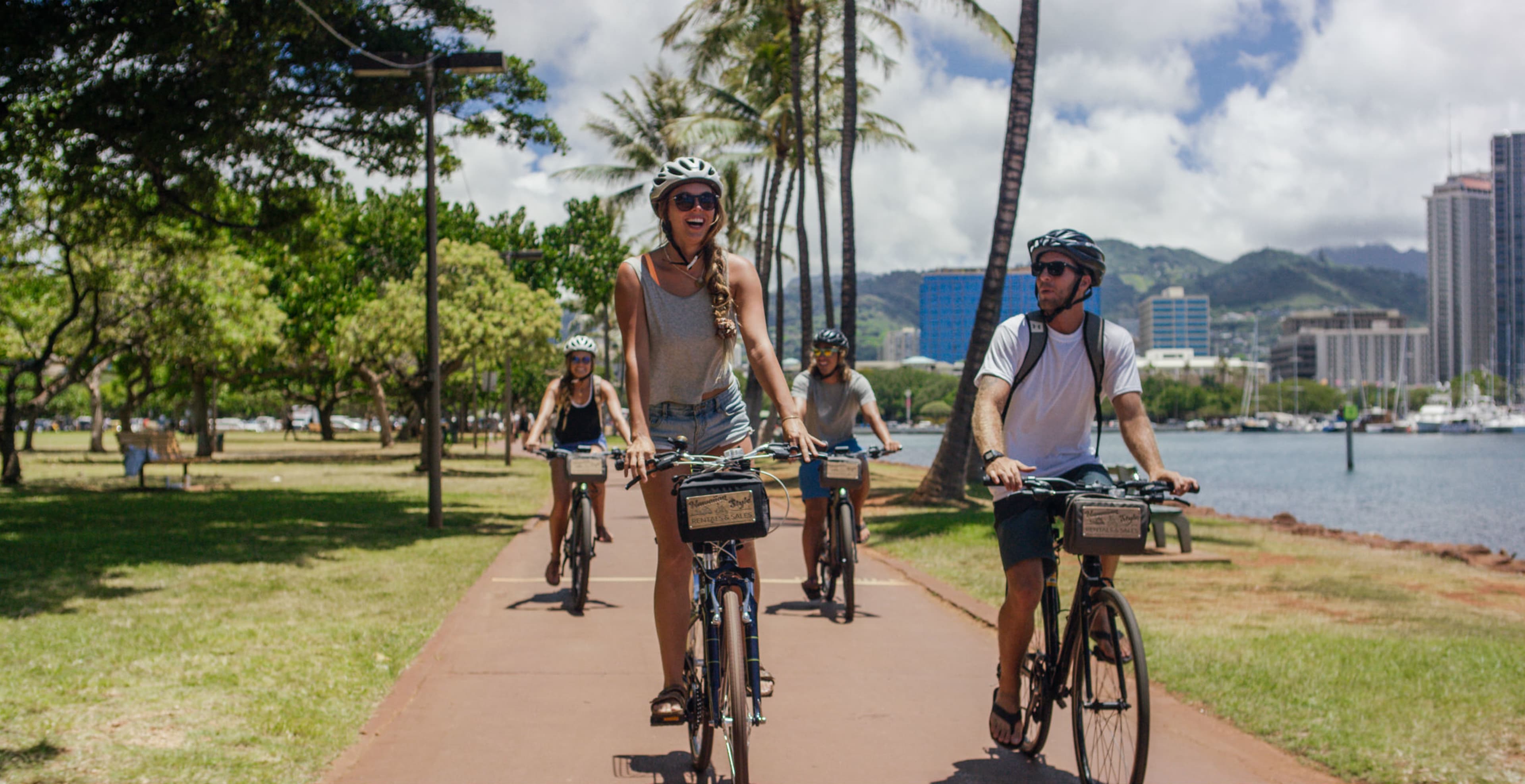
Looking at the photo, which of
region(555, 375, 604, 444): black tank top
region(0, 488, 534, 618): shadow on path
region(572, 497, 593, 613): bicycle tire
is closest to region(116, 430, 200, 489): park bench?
region(0, 488, 534, 618): shadow on path

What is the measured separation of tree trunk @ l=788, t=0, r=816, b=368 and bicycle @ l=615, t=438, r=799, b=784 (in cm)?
2184

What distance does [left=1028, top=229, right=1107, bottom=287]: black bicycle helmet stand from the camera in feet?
13.4

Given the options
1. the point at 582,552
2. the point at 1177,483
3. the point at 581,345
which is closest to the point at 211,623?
the point at 582,552

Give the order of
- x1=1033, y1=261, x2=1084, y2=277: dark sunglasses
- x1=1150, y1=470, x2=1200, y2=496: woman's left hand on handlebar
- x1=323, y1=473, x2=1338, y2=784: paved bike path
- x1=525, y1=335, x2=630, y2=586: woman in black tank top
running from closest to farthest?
1. x1=1150, y1=470, x2=1200, y2=496: woman's left hand on handlebar
2. x1=1033, y1=261, x2=1084, y2=277: dark sunglasses
3. x1=323, y1=473, x2=1338, y2=784: paved bike path
4. x1=525, y1=335, x2=630, y2=586: woman in black tank top

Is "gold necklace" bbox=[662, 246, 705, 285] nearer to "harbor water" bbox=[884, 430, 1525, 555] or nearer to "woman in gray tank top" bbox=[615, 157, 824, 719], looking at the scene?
"woman in gray tank top" bbox=[615, 157, 824, 719]

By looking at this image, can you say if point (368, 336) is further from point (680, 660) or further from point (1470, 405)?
point (1470, 405)

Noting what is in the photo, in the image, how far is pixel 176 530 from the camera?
13109 mm

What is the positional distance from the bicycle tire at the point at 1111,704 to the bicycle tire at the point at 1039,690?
0.13 meters

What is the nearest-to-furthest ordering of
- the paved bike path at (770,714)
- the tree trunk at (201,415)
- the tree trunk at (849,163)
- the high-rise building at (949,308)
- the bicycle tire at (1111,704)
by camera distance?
the bicycle tire at (1111,704), the paved bike path at (770,714), the tree trunk at (849,163), the tree trunk at (201,415), the high-rise building at (949,308)

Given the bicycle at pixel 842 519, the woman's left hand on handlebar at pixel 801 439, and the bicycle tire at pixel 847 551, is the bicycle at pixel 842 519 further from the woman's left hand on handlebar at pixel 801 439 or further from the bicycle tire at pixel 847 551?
the woman's left hand on handlebar at pixel 801 439

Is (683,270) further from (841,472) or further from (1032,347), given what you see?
(841,472)

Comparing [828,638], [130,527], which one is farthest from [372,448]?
[828,638]

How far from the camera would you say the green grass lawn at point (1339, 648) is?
4637 mm

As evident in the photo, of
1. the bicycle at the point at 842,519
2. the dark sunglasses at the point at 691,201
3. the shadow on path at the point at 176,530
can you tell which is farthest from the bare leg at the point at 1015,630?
the shadow on path at the point at 176,530
